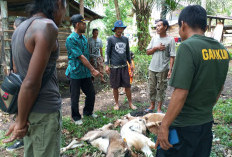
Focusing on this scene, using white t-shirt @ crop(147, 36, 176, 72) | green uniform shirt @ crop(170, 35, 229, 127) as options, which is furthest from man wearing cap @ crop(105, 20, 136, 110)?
green uniform shirt @ crop(170, 35, 229, 127)

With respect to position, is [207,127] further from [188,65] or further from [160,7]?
[160,7]

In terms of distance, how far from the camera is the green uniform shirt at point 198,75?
139cm

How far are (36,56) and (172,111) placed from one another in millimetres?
1061

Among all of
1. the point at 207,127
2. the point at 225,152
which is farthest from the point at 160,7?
the point at 207,127

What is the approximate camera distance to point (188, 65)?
4.53ft

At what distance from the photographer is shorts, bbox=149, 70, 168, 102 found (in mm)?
4094

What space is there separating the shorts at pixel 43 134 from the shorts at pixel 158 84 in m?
3.05

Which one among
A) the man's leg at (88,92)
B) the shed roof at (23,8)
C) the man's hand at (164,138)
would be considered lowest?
the man's leg at (88,92)

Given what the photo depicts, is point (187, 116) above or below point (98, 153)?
above

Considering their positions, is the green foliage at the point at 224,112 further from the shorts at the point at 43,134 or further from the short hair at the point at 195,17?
the shorts at the point at 43,134

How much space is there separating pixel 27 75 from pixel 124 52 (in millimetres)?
3367

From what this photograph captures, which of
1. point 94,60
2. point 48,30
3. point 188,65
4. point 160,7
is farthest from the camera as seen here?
point 160,7

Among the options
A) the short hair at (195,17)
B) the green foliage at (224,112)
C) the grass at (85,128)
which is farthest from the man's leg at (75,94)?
the green foliage at (224,112)

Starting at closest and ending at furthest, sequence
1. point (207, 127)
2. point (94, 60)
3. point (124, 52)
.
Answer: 1. point (207, 127)
2. point (124, 52)
3. point (94, 60)
